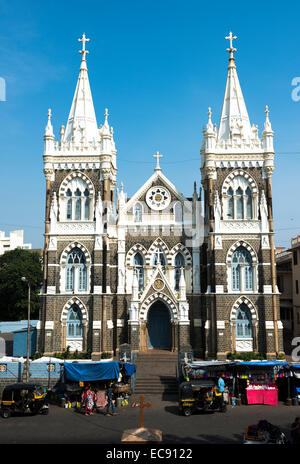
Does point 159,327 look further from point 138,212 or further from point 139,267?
point 138,212

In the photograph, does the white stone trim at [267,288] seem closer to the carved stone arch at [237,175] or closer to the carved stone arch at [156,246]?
the carved stone arch at [237,175]

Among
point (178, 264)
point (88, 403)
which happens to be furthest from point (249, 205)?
point (88, 403)

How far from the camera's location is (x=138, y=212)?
3528cm

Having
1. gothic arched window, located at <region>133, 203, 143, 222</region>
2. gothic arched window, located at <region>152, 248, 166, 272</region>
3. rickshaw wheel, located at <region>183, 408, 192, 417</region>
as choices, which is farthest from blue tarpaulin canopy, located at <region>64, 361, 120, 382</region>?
A: gothic arched window, located at <region>133, 203, 143, 222</region>

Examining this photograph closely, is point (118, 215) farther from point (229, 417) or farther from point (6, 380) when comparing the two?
point (229, 417)

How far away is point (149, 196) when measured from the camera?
3544 cm

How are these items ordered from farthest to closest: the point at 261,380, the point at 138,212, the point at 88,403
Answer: the point at 138,212, the point at 261,380, the point at 88,403

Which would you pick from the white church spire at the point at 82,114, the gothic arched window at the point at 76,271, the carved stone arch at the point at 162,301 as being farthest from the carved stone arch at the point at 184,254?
the white church spire at the point at 82,114

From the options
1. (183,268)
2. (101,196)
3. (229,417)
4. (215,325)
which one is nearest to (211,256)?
(183,268)

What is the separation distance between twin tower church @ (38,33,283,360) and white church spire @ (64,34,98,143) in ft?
0.32

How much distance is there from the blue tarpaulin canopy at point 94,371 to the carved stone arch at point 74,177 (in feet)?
49.7

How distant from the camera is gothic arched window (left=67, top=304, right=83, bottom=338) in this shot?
32.1 meters

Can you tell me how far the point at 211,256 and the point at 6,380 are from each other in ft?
53.4

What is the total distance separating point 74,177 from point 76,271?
7479mm
